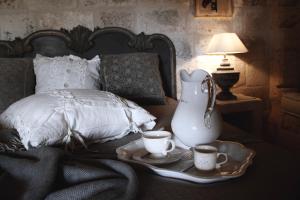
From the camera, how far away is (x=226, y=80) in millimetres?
2652

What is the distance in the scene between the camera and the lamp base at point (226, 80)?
8.66 ft

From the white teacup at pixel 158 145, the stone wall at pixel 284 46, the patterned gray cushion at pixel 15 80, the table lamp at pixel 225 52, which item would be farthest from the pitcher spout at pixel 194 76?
the stone wall at pixel 284 46

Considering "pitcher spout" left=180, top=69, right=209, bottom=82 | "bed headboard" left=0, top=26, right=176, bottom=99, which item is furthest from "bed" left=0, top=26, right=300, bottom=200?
"pitcher spout" left=180, top=69, right=209, bottom=82

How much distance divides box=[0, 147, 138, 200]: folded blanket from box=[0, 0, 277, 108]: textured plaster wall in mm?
1768

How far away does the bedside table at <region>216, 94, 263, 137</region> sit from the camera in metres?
2.56

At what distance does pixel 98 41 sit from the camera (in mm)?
2566

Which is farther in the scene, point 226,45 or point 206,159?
point 226,45

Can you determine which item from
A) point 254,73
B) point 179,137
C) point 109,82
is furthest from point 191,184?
point 254,73

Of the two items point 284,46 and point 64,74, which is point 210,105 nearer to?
point 64,74

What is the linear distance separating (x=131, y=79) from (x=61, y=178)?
4.59ft

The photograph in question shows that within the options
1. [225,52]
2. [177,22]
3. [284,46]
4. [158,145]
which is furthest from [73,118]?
[284,46]

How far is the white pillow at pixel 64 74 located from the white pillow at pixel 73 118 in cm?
62

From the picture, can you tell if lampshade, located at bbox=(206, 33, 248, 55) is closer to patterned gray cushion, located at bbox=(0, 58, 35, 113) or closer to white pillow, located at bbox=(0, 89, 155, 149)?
white pillow, located at bbox=(0, 89, 155, 149)

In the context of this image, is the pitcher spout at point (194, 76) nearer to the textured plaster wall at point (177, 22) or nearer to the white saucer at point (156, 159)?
the white saucer at point (156, 159)
